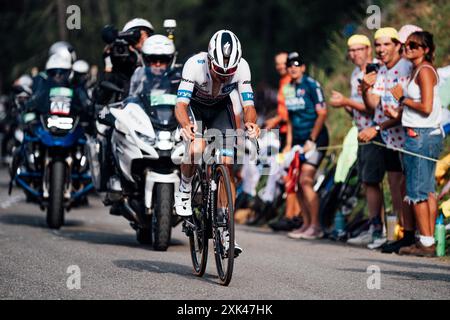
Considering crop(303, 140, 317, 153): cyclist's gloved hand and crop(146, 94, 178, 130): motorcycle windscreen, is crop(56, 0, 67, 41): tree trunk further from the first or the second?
crop(146, 94, 178, 130): motorcycle windscreen

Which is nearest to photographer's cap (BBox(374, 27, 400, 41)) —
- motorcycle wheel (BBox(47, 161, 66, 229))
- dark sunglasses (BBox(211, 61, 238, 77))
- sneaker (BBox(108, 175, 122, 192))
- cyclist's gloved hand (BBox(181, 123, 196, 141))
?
sneaker (BBox(108, 175, 122, 192))

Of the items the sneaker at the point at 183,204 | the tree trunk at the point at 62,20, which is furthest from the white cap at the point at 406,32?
the tree trunk at the point at 62,20

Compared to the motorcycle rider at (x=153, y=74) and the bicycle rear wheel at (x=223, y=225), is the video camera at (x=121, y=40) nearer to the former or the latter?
the motorcycle rider at (x=153, y=74)

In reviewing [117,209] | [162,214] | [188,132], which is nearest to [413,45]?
[162,214]

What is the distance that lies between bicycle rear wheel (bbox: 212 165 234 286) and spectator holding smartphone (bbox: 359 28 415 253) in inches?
138

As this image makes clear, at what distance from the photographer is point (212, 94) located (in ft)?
35.1

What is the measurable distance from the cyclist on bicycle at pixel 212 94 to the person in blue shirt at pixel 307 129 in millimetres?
4503

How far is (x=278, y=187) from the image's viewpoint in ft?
57.1

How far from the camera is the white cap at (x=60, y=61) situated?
1655 centimetres

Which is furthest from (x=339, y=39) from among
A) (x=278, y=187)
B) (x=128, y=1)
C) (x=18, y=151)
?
(x=128, y=1)

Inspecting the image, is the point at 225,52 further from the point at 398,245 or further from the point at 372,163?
the point at 372,163

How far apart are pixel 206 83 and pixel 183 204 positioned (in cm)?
109

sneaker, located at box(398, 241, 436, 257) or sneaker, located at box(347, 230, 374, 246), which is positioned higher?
sneaker, located at box(398, 241, 436, 257)

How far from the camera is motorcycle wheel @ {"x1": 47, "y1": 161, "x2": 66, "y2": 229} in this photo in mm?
15094
